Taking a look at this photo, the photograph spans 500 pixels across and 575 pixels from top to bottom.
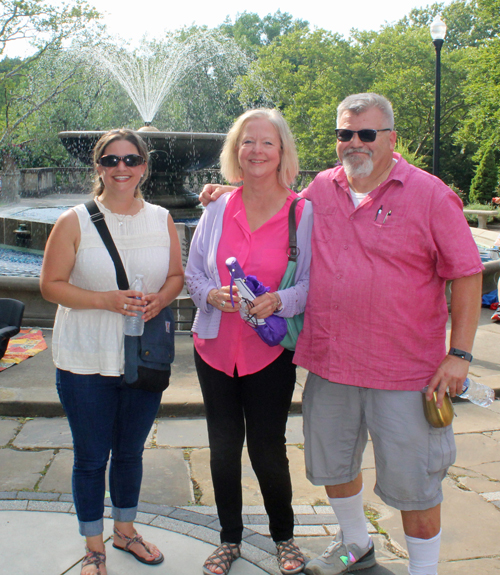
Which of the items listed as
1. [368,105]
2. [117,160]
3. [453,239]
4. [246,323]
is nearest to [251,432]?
[246,323]

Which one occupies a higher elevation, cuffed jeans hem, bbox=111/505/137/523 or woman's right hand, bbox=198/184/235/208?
woman's right hand, bbox=198/184/235/208

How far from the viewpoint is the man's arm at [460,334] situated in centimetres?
235

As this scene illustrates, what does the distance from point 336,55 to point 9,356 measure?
36847 millimetres

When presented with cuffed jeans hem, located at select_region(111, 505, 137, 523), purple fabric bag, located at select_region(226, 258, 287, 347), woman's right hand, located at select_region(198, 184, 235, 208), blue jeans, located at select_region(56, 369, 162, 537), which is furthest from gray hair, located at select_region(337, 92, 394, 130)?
cuffed jeans hem, located at select_region(111, 505, 137, 523)

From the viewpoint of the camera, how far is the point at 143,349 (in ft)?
8.43

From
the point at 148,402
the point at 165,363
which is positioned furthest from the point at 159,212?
the point at 148,402

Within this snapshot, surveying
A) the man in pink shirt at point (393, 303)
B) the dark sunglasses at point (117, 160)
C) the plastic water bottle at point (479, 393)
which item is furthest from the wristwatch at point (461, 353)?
the dark sunglasses at point (117, 160)

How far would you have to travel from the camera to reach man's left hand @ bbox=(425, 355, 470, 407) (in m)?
2.34

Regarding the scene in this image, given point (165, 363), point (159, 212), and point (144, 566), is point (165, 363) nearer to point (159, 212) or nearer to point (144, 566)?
point (159, 212)

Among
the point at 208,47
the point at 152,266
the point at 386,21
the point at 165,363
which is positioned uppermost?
the point at 386,21

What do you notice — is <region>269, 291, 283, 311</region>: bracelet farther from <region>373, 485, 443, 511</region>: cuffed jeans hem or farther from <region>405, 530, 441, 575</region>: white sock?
<region>405, 530, 441, 575</region>: white sock

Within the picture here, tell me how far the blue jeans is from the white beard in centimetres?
133

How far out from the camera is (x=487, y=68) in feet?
89.7

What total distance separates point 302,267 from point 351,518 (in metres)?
1.20
